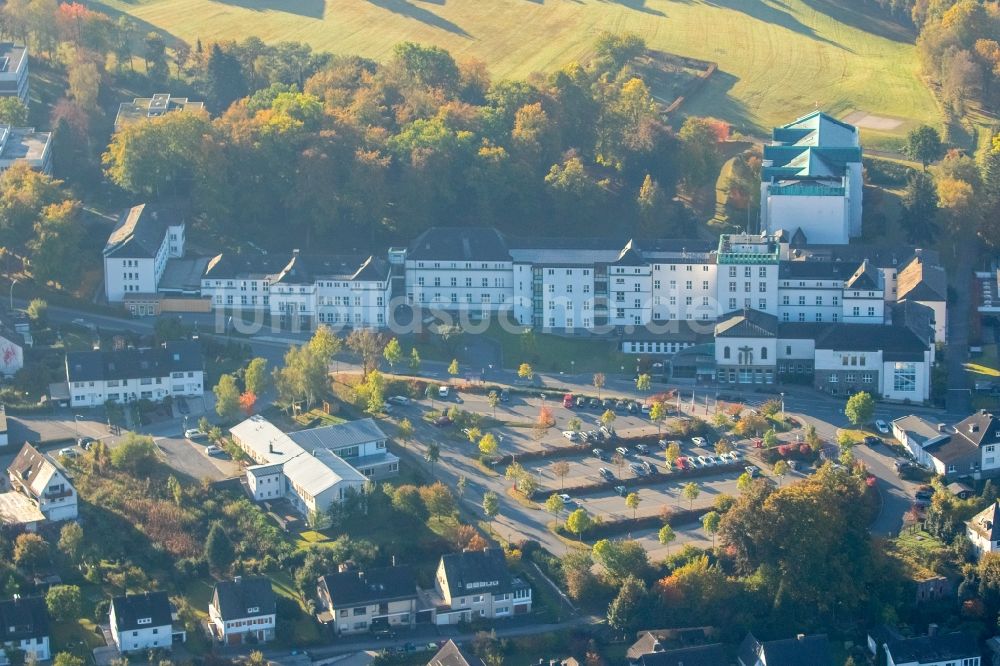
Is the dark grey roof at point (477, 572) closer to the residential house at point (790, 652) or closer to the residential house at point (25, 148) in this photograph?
the residential house at point (790, 652)

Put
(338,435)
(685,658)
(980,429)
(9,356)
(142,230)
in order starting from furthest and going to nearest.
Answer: (142,230) < (9,356) < (980,429) < (338,435) < (685,658)

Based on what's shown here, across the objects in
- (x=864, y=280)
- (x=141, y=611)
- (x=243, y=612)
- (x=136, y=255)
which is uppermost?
(x=136, y=255)

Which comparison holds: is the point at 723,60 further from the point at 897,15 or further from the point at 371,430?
the point at 371,430

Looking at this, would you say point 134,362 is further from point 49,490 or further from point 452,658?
point 452,658

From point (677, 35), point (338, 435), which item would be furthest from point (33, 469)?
point (677, 35)

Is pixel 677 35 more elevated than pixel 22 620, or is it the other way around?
pixel 677 35

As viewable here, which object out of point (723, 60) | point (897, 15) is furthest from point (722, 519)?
point (897, 15)
